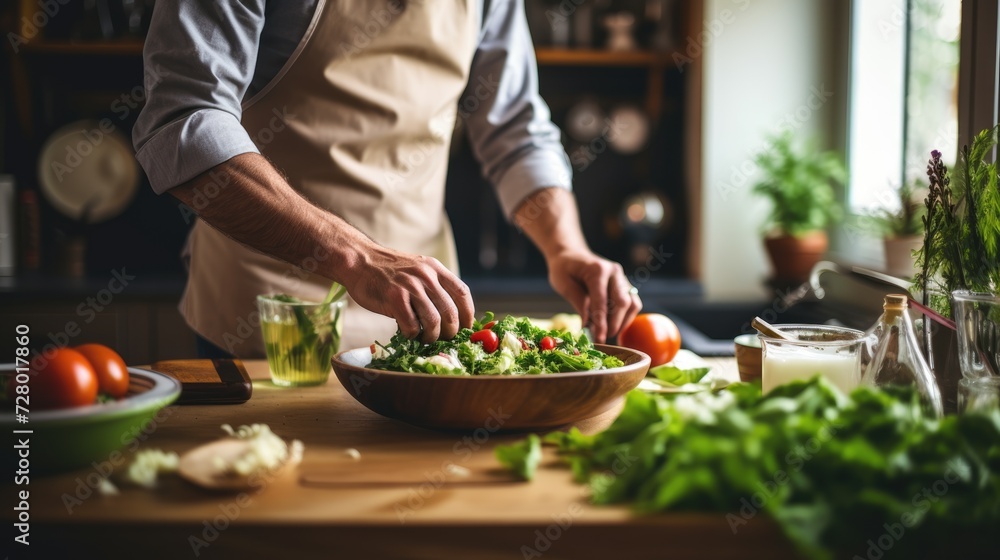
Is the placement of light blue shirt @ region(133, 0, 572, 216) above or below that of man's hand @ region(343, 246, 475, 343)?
above

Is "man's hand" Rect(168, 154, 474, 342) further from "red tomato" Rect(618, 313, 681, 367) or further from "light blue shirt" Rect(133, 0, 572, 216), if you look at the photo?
"red tomato" Rect(618, 313, 681, 367)

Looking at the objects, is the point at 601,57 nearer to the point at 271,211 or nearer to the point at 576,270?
the point at 576,270

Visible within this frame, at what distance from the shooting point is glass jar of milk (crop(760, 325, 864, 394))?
1010 millimetres

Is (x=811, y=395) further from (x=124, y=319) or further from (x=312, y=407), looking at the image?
(x=124, y=319)

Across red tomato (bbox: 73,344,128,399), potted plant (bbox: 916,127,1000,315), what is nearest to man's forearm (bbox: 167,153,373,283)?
red tomato (bbox: 73,344,128,399)

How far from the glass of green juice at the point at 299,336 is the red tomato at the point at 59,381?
0.42 meters

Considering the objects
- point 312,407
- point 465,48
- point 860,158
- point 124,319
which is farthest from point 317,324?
point 860,158

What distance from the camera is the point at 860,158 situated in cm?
285

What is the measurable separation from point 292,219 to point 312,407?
9.9 inches

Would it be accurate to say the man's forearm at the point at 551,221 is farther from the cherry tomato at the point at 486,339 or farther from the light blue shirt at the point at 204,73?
the cherry tomato at the point at 486,339

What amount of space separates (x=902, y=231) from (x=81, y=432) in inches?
84.3

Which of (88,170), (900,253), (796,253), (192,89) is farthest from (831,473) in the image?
(88,170)

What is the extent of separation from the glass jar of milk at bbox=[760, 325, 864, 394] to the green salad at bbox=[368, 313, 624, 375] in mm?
187

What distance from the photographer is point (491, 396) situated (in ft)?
3.02
